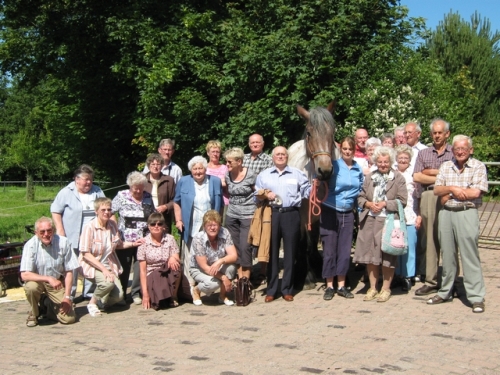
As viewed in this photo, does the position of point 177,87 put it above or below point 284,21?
below

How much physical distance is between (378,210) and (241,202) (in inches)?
69.2

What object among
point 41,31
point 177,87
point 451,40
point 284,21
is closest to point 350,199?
point 284,21

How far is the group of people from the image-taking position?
7.12m

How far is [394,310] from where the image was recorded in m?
7.14

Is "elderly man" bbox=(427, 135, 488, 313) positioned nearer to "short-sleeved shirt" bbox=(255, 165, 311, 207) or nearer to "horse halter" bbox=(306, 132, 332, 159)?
"horse halter" bbox=(306, 132, 332, 159)

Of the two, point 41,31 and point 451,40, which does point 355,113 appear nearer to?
point 41,31

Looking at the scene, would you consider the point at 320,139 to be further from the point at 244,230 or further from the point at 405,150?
the point at 244,230

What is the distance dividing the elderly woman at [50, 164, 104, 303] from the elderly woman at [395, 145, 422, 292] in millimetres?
3973

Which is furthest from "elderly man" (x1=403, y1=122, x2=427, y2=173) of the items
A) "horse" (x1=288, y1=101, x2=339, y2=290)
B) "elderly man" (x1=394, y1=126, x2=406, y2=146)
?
"horse" (x1=288, y1=101, x2=339, y2=290)

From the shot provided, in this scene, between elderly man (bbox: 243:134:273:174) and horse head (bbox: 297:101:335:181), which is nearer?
horse head (bbox: 297:101:335:181)

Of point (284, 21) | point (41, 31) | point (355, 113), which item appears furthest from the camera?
point (41, 31)

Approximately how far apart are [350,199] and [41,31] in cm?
1390

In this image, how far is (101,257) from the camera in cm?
765

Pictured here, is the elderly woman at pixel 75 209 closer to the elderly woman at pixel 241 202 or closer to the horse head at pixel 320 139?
the elderly woman at pixel 241 202
